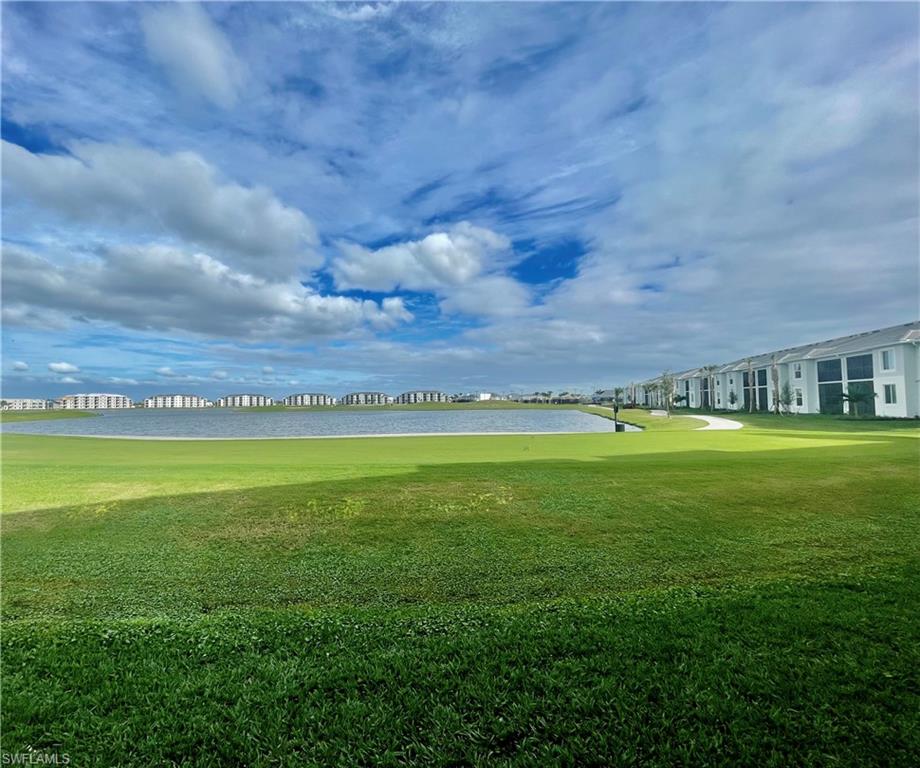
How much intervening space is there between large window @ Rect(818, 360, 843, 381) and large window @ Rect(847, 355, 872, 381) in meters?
1.84

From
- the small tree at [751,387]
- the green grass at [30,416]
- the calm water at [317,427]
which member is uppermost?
the small tree at [751,387]

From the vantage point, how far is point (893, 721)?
10.7ft

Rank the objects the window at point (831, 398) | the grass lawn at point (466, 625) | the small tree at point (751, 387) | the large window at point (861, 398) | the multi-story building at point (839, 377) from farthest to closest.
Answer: the small tree at point (751, 387), the window at point (831, 398), the large window at point (861, 398), the multi-story building at point (839, 377), the grass lawn at point (466, 625)

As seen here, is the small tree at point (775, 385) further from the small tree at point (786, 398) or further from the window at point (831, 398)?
the window at point (831, 398)

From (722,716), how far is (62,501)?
40.7 ft

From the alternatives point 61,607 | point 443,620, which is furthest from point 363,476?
point 443,620

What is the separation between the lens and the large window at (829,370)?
56.9 metres

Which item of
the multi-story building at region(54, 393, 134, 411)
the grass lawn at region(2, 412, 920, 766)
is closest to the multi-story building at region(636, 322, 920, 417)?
the grass lawn at region(2, 412, 920, 766)

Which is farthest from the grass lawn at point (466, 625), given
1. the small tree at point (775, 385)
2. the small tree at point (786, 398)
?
the small tree at point (775, 385)

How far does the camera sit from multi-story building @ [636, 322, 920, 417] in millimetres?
46781

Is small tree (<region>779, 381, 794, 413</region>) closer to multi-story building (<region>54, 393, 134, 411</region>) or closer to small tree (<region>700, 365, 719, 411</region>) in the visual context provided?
small tree (<region>700, 365, 719, 411</region>)

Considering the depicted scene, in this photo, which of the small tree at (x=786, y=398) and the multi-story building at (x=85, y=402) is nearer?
the small tree at (x=786, y=398)

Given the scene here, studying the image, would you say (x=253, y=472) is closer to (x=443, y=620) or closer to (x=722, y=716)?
(x=443, y=620)

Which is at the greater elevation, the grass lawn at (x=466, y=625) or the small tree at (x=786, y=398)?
the small tree at (x=786, y=398)
